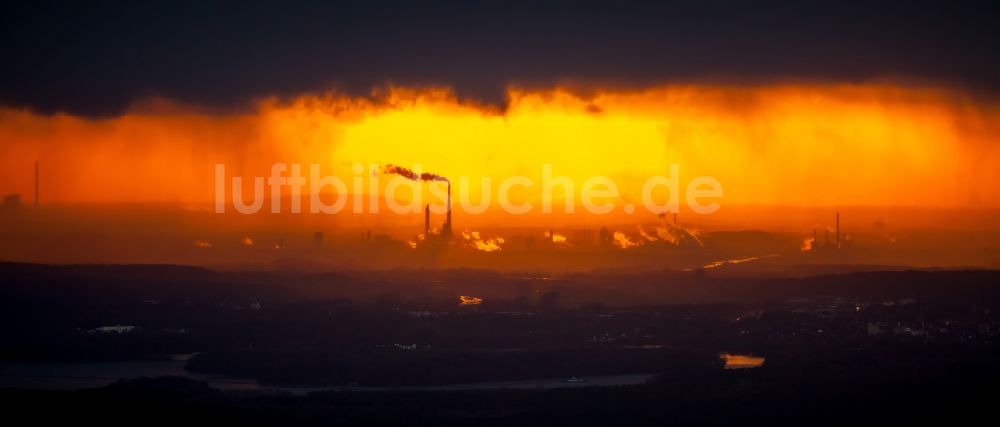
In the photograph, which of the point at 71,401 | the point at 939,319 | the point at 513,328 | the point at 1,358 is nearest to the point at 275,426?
the point at 71,401

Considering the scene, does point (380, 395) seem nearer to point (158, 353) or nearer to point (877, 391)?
point (877, 391)

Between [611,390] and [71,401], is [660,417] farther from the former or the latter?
[71,401]

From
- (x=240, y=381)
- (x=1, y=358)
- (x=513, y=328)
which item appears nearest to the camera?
(x=240, y=381)

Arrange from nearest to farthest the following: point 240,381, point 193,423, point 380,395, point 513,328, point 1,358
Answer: point 193,423
point 380,395
point 240,381
point 1,358
point 513,328

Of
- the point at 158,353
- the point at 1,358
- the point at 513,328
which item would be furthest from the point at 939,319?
the point at 1,358

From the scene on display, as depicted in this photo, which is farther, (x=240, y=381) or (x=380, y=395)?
(x=240, y=381)

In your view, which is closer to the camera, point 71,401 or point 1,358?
point 71,401

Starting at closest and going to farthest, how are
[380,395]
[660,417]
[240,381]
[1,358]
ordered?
[660,417] < [380,395] < [240,381] < [1,358]

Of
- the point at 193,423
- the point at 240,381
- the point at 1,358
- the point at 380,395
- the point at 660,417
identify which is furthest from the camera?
the point at 1,358
